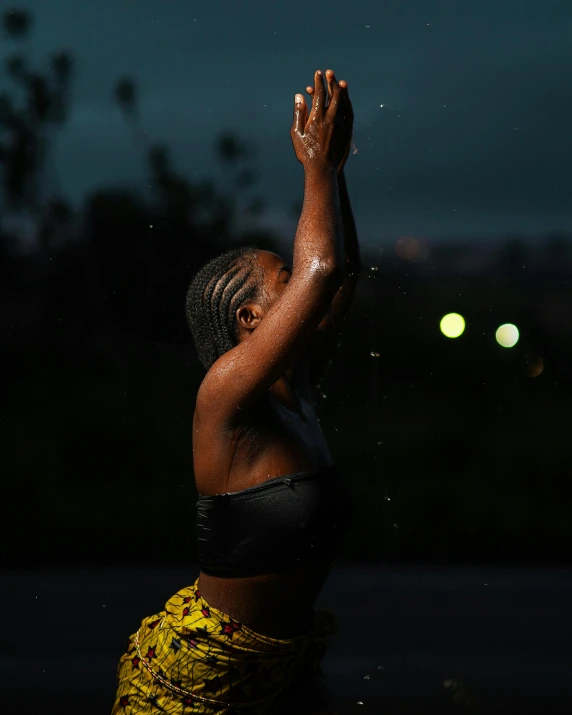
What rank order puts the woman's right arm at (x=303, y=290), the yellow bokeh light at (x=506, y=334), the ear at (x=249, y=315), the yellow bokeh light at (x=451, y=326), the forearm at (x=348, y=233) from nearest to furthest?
the woman's right arm at (x=303, y=290)
the ear at (x=249, y=315)
the forearm at (x=348, y=233)
the yellow bokeh light at (x=451, y=326)
the yellow bokeh light at (x=506, y=334)

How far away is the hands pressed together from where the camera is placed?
2365mm

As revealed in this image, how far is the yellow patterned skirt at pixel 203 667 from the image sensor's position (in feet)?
7.87

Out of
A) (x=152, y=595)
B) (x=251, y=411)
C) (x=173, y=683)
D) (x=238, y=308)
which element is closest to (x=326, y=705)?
(x=173, y=683)

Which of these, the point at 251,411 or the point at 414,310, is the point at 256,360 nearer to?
the point at 251,411

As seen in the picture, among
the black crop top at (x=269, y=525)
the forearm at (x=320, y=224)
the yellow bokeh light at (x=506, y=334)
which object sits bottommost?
the yellow bokeh light at (x=506, y=334)

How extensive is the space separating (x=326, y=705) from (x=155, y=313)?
429 cm

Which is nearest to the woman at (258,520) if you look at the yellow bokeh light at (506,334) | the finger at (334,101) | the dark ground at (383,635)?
the finger at (334,101)

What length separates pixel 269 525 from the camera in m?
2.41

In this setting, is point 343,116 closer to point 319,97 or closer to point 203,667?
point 319,97

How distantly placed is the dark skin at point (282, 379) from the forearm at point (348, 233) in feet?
0.11

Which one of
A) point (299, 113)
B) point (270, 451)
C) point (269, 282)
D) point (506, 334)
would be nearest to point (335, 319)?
point (269, 282)

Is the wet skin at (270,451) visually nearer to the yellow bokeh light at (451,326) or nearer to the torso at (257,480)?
Result: the torso at (257,480)

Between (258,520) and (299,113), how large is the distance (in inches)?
36.6

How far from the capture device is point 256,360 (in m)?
2.29
